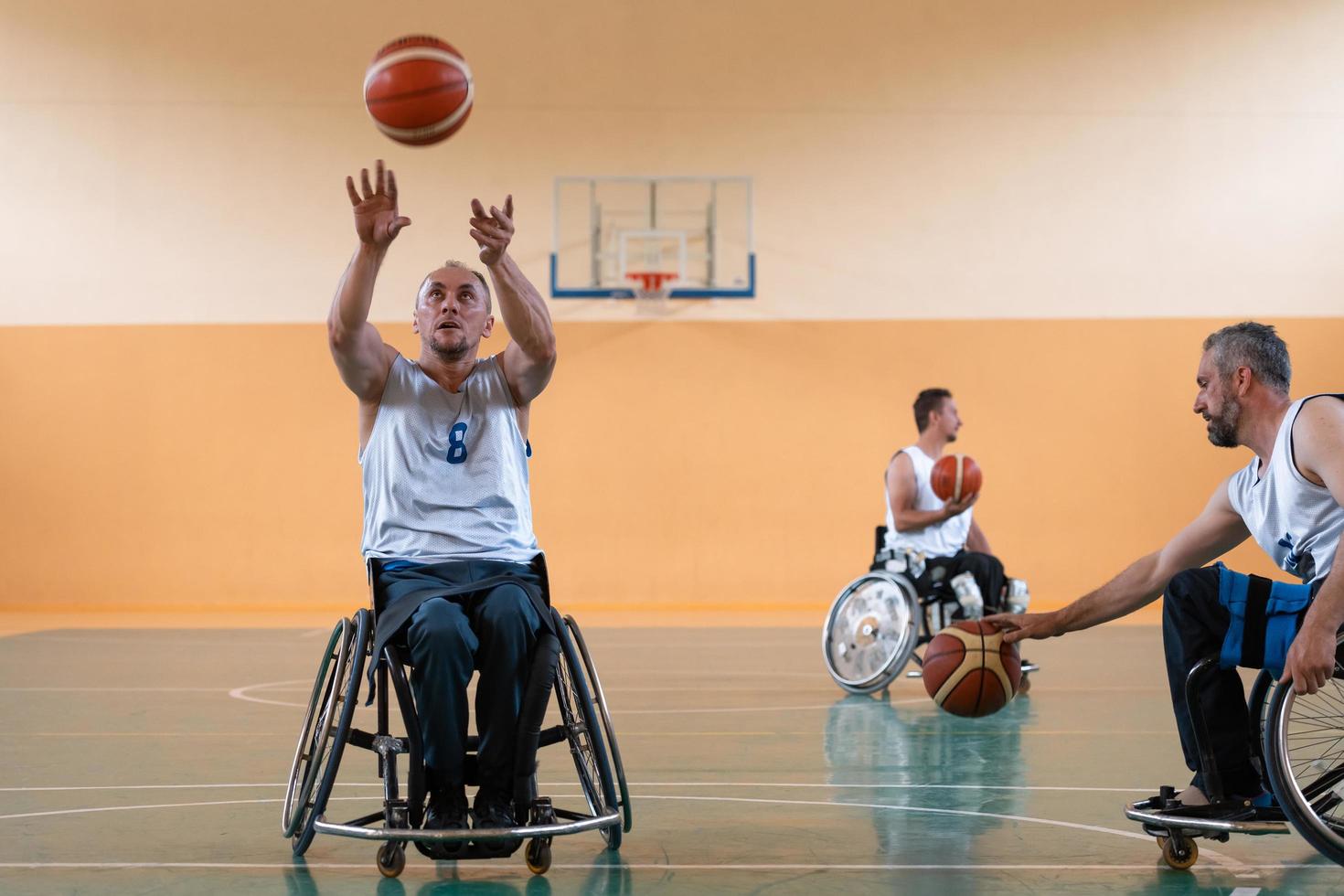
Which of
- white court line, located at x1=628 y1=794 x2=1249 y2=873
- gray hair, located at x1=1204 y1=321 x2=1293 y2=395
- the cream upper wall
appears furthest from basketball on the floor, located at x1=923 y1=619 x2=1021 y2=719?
the cream upper wall

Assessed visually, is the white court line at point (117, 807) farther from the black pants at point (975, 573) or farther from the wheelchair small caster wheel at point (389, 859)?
the black pants at point (975, 573)

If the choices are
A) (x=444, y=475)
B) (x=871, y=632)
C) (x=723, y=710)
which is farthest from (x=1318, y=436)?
(x=871, y=632)

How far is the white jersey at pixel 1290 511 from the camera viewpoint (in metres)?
2.68

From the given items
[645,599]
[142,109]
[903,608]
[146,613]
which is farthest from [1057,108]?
[146,613]

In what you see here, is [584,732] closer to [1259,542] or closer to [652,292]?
[1259,542]

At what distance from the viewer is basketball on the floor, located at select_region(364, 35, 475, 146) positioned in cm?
367

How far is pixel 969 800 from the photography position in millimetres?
3533

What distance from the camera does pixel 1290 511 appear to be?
2.74m

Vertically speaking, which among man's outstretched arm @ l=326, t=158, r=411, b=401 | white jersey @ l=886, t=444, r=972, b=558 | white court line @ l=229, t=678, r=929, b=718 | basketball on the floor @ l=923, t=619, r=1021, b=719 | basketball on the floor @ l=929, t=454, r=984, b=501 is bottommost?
white court line @ l=229, t=678, r=929, b=718

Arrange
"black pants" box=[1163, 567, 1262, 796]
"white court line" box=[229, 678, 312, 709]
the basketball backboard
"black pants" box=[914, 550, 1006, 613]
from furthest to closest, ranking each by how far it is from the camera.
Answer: the basketball backboard < "black pants" box=[914, 550, 1006, 613] < "white court line" box=[229, 678, 312, 709] < "black pants" box=[1163, 567, 1262, 796]

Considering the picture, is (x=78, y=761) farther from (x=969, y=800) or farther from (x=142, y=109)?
(x=142, y=109)

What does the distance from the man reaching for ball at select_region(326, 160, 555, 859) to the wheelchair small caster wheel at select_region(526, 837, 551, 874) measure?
0.21ft

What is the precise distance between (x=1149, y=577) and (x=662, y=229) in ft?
26.3

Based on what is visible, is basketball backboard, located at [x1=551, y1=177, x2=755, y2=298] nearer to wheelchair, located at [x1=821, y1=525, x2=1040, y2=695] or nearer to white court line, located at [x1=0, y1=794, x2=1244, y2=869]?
wheelchair, located at [x1=821, y1=525, x2=1040, y2=695]
